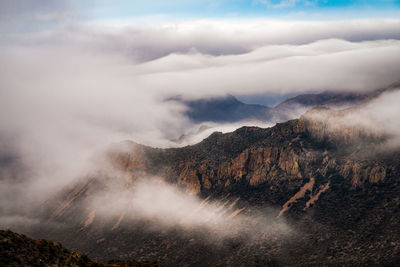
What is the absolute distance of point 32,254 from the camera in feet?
273

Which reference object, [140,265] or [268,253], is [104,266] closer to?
[140,265]

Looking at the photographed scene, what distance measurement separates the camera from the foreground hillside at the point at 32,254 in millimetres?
79000

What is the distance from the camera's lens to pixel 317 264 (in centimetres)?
17100

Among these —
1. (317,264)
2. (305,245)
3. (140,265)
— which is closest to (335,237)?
(305,245)

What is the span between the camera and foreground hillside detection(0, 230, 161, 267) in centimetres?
7900

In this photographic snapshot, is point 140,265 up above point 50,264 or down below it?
below

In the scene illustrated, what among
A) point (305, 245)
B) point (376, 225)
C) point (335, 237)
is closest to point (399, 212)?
point (376, 225)

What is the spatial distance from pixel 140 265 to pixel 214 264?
315 feet

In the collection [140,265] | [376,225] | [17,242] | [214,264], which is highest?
[17,242]

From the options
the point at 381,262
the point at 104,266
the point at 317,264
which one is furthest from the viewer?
the point at 317,264

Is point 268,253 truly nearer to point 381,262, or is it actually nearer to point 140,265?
point 381,262

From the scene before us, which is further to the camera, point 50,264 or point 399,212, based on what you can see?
point 399,212

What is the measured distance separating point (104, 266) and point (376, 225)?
5723 inches

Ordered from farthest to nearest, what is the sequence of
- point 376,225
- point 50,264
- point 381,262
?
1. point 376,225
2. point 381,262
3. point 50,264
